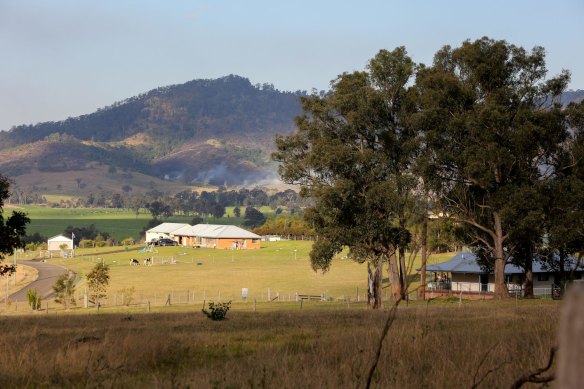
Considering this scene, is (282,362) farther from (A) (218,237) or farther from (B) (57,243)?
(B) (57,243)

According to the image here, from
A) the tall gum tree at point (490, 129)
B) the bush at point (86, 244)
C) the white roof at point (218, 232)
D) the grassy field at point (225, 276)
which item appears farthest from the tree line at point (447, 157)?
the bush at point (86, 244)

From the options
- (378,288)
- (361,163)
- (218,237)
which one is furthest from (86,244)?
(378,288)

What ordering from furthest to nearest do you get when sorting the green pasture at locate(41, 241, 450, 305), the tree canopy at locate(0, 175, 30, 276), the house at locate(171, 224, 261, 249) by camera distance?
the house at locate(171, 224, 261, 249)
the green pasture at locate(41, 241, 450, 305)
the tree canopy at locate(0, 175, 30, 276)

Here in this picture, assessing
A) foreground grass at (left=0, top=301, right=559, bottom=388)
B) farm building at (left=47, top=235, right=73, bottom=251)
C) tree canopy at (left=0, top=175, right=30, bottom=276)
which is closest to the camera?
foreground grass at (left=0, top=301, right=559, bottom=388)

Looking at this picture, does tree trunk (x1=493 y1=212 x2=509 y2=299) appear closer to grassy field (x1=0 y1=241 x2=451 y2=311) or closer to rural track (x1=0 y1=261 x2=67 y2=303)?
grassy field (x1=0 y1=241 x2=451 y2=311)

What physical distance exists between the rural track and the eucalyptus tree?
43.2 metres

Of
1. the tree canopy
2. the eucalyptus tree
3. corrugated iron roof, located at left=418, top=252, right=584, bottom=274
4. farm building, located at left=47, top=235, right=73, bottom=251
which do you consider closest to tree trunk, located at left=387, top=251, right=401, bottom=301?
the eucalyptus tree

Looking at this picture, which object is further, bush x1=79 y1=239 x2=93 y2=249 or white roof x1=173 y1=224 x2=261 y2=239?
bush x1=79 y1=239 x2=93 y2=249

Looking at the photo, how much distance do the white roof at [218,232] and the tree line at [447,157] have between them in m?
115

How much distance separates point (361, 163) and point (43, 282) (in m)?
66.1

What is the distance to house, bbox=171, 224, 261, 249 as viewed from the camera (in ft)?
539

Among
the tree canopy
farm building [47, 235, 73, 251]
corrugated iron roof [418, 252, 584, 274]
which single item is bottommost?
corrugated iron roof [418, 252, 584, 274]

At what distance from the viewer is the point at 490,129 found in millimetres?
44406

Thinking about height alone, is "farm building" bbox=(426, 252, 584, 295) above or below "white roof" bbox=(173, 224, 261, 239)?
below
